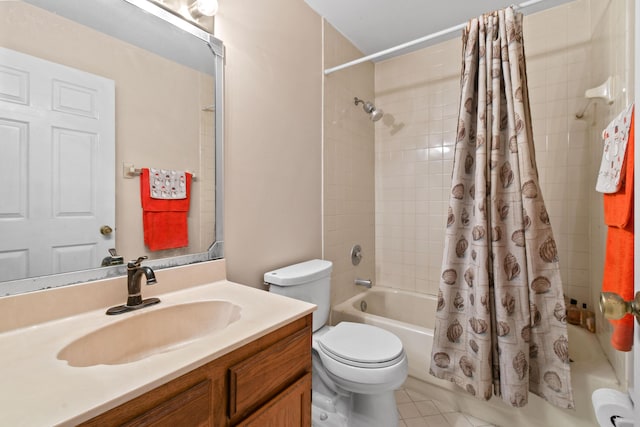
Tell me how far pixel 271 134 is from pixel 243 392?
3.98 ft

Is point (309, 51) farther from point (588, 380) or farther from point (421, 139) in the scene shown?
point (588, 380)

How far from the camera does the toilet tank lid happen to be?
1395 mm

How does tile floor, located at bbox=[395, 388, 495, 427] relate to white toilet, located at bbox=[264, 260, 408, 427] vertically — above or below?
below

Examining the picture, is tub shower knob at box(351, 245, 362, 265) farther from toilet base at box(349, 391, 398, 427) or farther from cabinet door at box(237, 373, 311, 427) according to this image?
cabinet door at box(237, 373, 311, 427)

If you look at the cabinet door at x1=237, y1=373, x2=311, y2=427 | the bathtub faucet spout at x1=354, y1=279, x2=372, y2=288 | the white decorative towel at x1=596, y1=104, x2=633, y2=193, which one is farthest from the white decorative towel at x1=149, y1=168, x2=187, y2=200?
the white decorative towel at x1=596, y1=104, x2=633, y2=193

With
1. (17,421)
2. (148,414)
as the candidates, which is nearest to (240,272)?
(148,414)

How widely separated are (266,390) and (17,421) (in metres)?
0.50

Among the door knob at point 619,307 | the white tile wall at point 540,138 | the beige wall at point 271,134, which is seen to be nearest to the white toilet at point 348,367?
the beige wall at point 271,134

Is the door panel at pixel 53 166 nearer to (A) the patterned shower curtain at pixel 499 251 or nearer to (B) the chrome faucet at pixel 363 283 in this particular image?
(A) the patterned shower curtain at pixel 499 251

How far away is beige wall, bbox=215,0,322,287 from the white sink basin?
1.18 feet

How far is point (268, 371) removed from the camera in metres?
0.79

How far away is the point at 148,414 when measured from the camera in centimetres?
55

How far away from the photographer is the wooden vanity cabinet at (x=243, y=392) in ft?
1.83

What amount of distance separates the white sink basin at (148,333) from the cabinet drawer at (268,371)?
190 mm
